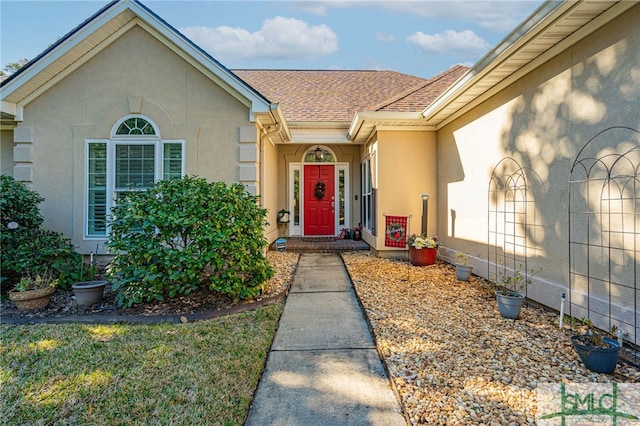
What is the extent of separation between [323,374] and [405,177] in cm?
572

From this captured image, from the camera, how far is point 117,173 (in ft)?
20.0

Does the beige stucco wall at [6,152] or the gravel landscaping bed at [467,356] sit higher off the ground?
the beige stucco wall at [6,152]

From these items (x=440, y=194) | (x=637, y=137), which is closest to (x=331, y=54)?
(x=440, y=194)

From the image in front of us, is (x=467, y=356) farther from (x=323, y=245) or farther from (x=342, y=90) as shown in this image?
(x=342, y=90)

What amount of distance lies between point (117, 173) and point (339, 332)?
16.6 feet

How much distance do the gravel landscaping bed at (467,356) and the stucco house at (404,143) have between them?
73cm

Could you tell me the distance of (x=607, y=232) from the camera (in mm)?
3316

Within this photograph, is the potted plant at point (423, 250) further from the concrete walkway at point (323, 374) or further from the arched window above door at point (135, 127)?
the arched window above door at point (135, 127)

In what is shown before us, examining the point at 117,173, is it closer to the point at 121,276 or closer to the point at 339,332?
the point at 121,276

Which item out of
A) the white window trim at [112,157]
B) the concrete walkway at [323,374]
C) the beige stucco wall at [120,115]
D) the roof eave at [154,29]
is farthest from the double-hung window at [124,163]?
the concrete walkway at [323,374]

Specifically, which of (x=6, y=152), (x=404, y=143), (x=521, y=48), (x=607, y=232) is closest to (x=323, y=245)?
(x=404, y=143)

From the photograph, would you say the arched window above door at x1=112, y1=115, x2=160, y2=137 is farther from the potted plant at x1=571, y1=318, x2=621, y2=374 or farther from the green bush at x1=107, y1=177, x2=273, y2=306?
the potted plant at x1=571, y1=318, x2=621, y2=374

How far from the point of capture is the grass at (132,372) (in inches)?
87.9

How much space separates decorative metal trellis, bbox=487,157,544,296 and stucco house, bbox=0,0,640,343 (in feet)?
0.08
